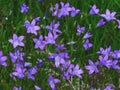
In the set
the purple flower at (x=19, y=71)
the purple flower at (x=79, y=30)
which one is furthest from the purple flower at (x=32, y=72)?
the purple flower at (x=79, y=30)

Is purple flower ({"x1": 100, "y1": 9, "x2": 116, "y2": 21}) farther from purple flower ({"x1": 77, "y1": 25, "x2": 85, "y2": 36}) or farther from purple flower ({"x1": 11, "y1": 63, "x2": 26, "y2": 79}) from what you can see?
purple flower ({"x1": 11, "y1": 63, "x2": 26, "y2": 79})

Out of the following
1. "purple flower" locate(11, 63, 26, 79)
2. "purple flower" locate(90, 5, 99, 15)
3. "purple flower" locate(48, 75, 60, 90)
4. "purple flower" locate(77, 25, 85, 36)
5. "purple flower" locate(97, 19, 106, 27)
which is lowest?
"purple flower" locate(48, 75, 60, 90)

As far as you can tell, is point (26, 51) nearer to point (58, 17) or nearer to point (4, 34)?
point (4, 34)

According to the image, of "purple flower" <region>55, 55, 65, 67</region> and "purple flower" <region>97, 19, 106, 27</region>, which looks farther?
"purple flower" <region>97, 19, 106, 27</region>

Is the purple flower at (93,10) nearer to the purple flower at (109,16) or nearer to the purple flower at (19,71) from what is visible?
the purple flower at (109,16)

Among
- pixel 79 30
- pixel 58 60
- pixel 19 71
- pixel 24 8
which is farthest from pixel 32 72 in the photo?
pixel 24 8

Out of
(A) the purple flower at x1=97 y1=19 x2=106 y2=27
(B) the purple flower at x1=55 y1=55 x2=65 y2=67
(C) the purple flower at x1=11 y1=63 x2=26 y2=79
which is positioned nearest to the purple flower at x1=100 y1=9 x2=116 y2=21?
(A) the purple flower at x1=97 y1=19 x2=106 y2=27

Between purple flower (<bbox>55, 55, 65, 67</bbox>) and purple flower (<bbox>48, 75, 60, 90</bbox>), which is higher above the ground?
purple flower (<bbox>55, 55, 65, 67</bbox>)

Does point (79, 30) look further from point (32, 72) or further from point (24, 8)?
point (32, 72)

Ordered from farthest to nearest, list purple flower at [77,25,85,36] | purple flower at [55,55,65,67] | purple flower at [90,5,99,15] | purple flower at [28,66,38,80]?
purple flower at [90,5,99,15]
purple flower at [77,25,85,36]
purple flower at [28,66,38,80]
purple flower at [55,55,65,67]

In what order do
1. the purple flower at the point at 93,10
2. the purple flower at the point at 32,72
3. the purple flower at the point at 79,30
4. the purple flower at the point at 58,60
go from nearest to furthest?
1. the purple flower at the point at 58,60
2. the purple flower at the point at 32,72
3. the purple flower at the point at 79,30
4. the purple flower at the point at 93,10

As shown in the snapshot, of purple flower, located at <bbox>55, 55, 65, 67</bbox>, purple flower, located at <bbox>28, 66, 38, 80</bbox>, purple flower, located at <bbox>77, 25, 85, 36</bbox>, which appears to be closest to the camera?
purple flower, located at <bbox>55, 55, 65, 67</bbox>
